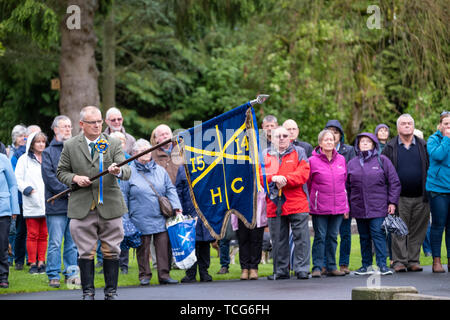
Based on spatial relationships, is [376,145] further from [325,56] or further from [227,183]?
[325,56]

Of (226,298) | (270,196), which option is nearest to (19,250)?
(270,196)

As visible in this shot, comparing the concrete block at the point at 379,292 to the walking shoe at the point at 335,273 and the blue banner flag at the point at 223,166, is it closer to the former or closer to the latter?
the blue banner flag at the point at 223,166

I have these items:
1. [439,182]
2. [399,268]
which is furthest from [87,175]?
[439,182]

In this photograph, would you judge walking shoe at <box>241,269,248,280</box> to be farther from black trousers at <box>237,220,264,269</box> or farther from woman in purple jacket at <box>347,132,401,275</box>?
woman in purple jacket at <box>347,132,401,275</box>

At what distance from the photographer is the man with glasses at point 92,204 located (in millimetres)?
9461

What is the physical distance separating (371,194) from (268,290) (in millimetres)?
2908

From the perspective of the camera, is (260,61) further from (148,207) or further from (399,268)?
(148,207)

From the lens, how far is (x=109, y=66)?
1041 inches

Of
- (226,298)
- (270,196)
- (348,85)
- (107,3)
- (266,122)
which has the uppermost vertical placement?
(107,3)

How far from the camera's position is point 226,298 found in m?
9.62

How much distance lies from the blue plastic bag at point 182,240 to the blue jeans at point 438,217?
3.63 meters
